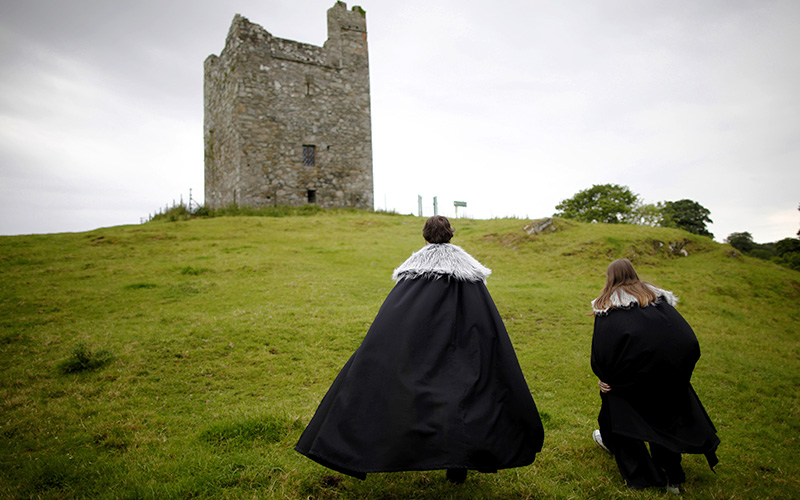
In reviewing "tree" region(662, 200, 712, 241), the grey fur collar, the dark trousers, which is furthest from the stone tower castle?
"tree" region(662, 200, 712, 241)

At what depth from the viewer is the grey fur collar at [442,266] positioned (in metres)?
3.88

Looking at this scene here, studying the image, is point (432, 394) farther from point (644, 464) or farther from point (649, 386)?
point (644, 464)

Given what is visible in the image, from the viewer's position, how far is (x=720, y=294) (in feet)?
44.2

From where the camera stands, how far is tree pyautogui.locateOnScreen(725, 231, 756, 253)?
5026cm

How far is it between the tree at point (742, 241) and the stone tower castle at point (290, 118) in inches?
1881

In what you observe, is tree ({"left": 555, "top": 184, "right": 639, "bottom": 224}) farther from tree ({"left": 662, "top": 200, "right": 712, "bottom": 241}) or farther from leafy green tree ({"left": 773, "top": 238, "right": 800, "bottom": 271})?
leafy green tree ({"left": 773, "top": 238, "right": 800, "bottom": 271})

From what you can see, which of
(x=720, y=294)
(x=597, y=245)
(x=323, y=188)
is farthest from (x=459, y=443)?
(x=323, y=188)

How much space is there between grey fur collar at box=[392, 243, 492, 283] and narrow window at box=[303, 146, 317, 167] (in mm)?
25624

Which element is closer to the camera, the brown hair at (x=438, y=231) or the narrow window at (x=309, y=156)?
the brown hair at (x=438, y=231)

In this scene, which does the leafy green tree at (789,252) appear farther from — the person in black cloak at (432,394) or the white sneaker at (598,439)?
the person in black cloak at (432,394)

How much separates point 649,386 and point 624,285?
42.8 inches

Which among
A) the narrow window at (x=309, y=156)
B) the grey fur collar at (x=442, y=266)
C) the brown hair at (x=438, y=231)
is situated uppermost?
the narrow window at (x=309, y=156)

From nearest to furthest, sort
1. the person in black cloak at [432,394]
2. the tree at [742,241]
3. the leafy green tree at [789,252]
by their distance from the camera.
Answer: the person in black cloak at [432,394]
the leafy green tree at [789,252]
the tree at [742,241]

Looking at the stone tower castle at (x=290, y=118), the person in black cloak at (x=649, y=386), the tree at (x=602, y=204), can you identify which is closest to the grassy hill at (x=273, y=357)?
the person in black cloak at (x=649, y=386)
